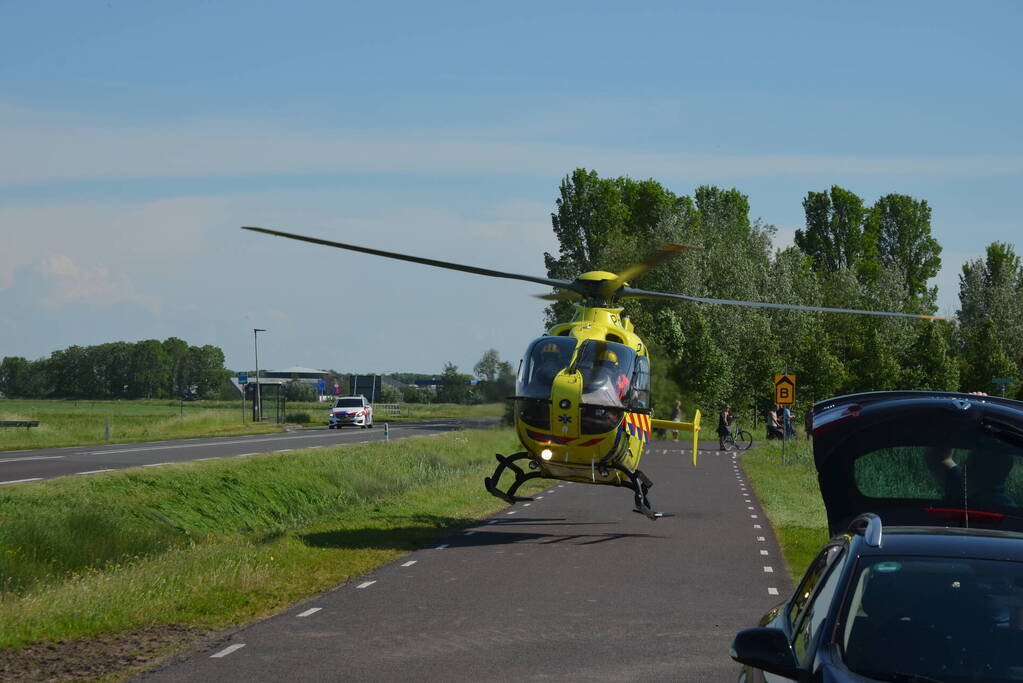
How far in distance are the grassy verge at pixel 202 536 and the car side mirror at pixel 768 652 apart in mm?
7493

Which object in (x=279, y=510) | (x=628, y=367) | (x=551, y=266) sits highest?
(x=551, y=266)

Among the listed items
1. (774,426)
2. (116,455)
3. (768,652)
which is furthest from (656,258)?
(774,426)

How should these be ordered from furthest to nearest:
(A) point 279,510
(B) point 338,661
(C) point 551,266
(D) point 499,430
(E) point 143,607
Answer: (C) point 551,266
(D) point 499,430
(A) point 279,510
(E) point 143,607
(B) point 338,661

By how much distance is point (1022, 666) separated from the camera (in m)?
5.04

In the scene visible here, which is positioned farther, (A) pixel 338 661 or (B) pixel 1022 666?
(A) pixel 338 661

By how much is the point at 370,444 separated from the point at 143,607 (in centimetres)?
3399

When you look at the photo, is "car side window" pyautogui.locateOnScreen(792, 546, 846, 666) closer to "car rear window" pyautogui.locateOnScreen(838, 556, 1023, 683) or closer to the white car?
"car rear window" pyautogui.locateOnScreen(838, 556, 1023, 683)

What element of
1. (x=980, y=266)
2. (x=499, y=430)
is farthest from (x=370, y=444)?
(x=980, y=266)

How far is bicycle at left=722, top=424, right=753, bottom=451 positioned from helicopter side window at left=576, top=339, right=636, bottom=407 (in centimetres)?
3337

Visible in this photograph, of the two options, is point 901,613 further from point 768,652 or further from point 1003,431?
point 1003,431

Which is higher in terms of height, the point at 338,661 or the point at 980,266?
the point at 980,266

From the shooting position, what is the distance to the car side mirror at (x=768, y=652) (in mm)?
5172

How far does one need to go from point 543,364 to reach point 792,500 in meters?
10.1

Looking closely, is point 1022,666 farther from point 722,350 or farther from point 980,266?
point 980,266
